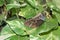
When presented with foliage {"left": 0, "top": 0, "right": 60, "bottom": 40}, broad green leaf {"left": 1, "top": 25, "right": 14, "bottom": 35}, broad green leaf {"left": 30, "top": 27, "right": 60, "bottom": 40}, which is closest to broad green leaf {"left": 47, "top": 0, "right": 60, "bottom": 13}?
foliage {"left": 0, "top": 0, "right": 60, "bottom": 40}

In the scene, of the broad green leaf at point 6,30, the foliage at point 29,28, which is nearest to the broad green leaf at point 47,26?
the foliage at point 29,28

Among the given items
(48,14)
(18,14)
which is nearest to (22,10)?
(18,14)

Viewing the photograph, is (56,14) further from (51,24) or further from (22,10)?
(22,10)

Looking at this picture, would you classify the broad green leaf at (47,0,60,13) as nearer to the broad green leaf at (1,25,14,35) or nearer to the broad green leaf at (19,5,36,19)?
the broad green leaf at (19,5,36,19)

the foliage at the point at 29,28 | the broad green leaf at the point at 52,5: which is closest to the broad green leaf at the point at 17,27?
the foliage at the point at 29,28

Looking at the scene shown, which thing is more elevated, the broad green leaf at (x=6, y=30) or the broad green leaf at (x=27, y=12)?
the broad green leaf at (x=27, y=12)

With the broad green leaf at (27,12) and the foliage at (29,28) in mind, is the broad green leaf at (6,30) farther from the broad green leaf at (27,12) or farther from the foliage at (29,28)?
the broad green leaf at (27,12)

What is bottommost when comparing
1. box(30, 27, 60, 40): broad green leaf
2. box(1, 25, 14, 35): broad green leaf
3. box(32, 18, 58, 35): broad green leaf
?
box(30, 27, 60, 40): broad green leaf

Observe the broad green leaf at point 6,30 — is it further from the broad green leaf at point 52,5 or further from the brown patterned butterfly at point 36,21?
the broad green leaf at point 52,5

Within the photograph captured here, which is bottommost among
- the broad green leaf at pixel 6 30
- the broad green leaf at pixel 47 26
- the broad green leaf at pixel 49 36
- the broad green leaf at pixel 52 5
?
the broad green leaf at pixel 49 36
